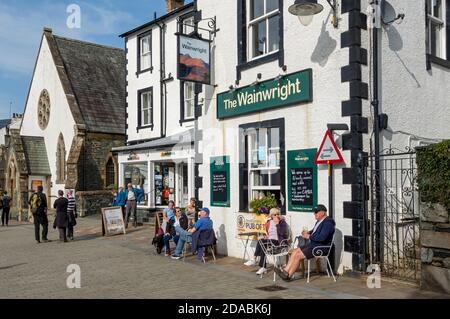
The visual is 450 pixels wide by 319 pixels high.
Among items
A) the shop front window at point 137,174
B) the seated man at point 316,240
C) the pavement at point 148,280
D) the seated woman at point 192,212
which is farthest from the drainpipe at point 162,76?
the seated man at point 316,240

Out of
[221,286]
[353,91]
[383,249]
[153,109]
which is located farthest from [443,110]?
[153,109]

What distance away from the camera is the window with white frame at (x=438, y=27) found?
11.3 meters

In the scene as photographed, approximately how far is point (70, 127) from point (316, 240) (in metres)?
23.0

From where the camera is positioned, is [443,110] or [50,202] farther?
[50,202]

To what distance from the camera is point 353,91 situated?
921 centimetres

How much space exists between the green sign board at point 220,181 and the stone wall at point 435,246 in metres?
5.33

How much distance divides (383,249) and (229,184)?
14.1 feet

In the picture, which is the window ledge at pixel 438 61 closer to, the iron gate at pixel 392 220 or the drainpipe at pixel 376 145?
the drainpipe at pixel 376 145

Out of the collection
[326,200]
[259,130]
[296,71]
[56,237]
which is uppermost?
[296,71]

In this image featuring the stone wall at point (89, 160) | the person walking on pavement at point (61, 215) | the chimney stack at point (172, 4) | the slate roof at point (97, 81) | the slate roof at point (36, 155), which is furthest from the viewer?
the slate roof at point (36, 155)

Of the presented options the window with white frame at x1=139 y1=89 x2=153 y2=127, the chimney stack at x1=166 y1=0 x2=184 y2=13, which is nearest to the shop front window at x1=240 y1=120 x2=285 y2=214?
the window with white frame at x1=139 y1=89 x2=153 y2=127

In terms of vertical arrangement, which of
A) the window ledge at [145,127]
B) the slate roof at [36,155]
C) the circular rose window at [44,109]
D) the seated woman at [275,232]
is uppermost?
the circular rose window at [44,109]
